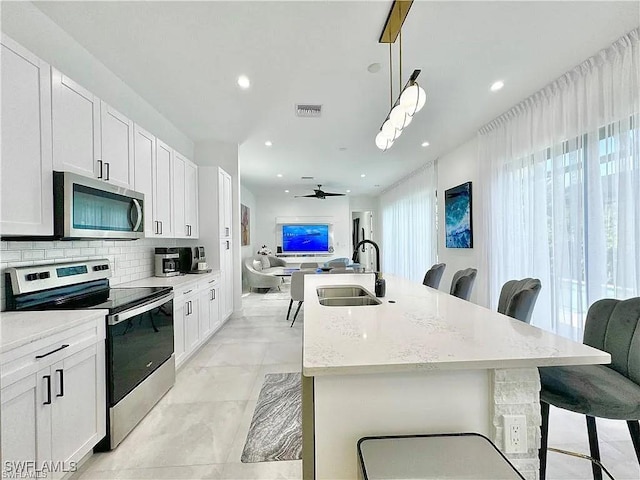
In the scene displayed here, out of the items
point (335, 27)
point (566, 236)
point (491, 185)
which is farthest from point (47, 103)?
point (491, 185)

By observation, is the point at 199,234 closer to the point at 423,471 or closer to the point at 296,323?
the point at 296,323

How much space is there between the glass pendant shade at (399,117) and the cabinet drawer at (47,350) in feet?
7.56

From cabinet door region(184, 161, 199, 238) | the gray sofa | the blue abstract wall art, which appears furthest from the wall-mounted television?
cabinet door region(184, 161, 199, 238)

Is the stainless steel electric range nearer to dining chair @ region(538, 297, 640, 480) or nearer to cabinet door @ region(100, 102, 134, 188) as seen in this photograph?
cabinet door @ region(100, 102, 134, 188)

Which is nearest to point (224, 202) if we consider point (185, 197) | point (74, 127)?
point (185, 197)

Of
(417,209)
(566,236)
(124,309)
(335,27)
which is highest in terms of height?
(335,27)

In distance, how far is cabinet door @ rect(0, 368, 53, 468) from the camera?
116 centimetres

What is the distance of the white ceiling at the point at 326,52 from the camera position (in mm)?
1929

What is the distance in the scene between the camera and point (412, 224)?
22.5 ft

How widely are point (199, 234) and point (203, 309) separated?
46.0 inches

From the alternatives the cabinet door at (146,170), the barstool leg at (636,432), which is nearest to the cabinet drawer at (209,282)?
the cabinet door at (146,170)

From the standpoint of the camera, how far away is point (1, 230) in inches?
54.3

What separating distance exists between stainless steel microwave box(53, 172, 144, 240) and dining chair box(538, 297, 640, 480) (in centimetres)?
271

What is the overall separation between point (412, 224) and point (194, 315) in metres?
5.38
